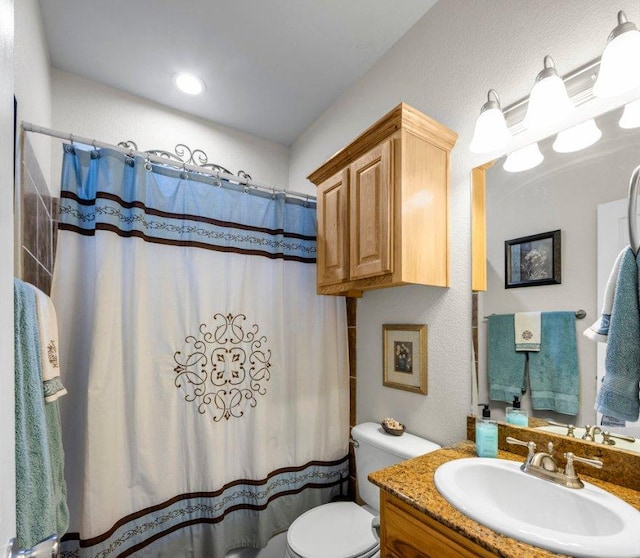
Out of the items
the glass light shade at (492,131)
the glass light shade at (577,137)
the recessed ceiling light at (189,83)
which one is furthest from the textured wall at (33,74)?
the glass light shade at (577,137)

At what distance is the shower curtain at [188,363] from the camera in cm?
132

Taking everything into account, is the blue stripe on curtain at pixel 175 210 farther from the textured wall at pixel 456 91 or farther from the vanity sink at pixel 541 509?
the vanity sink at pixel 541 509

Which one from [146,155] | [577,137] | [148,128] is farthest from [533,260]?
[148,128]

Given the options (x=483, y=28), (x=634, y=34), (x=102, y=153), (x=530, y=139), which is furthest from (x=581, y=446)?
(x=102, y=153)

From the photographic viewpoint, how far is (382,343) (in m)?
1.74

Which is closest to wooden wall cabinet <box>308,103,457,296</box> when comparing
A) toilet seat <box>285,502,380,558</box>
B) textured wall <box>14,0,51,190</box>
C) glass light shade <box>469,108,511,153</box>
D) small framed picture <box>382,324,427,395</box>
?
glass light shade <box>469,108,511,153</box>

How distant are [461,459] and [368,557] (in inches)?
23.4

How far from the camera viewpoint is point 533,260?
1113mm

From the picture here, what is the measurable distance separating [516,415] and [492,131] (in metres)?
1.02

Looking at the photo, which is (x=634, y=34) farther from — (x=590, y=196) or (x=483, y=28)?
(x=483, y=28)

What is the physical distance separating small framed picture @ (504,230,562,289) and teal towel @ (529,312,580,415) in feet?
0.40

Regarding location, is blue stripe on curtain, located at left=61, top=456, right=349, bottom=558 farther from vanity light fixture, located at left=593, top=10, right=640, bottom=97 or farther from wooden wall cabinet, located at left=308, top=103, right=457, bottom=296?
vanity light fixture, located at left=593, top=10, right=640, bottom=97

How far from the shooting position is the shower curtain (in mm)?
1324

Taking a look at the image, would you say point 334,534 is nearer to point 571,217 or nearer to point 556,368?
point 556,368
